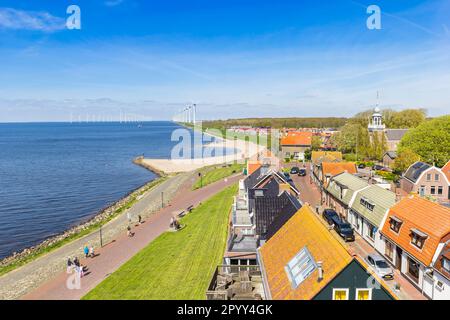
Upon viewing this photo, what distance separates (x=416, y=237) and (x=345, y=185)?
1550 centimetres

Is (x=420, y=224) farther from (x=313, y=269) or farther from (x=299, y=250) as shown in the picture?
(x=313, y=269)

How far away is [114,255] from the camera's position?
3325cm

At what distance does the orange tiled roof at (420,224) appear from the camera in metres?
23.1

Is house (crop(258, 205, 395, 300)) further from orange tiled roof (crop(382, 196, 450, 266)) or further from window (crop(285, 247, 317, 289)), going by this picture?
orange tiled roof (crop(382, 196, 450, 266))

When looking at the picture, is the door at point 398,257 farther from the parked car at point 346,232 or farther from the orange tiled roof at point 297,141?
the orange tiled roof at point 297,141

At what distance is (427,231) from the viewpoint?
2397 cm

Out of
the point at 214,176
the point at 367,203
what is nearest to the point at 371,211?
the point at 367,203

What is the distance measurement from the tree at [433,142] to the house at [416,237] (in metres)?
40.6
